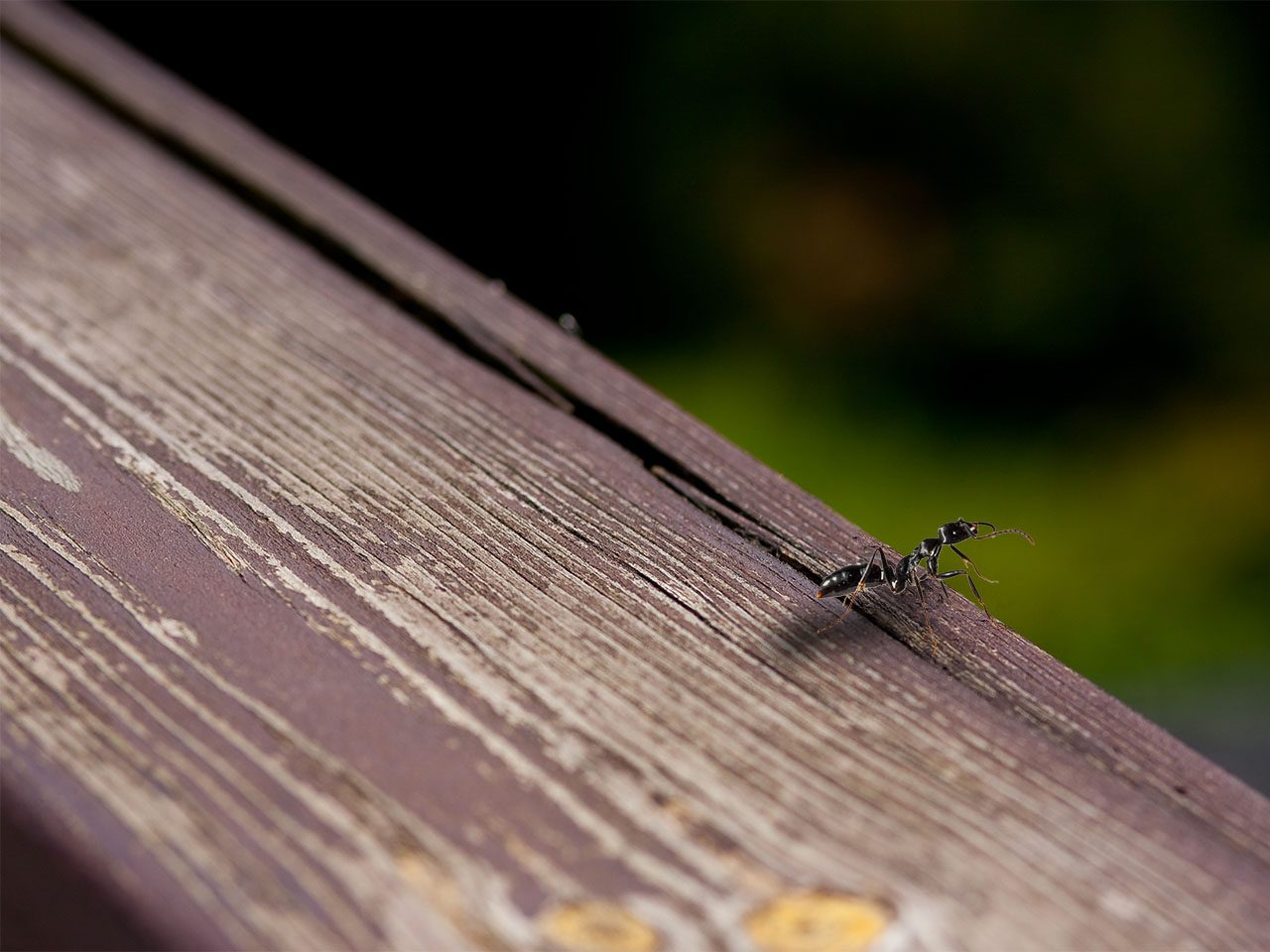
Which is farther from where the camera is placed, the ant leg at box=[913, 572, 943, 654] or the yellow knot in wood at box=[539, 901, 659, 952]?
the ant leg at box=[913, 572, 943, 654]

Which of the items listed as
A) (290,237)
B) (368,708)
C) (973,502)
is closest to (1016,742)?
(368,708)

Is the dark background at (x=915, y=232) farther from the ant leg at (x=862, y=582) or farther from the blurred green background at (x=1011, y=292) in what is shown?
the ant leg at (x=862, y=582)

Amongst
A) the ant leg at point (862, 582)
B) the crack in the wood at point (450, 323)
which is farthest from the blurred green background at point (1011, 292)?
the ant leg at point (862, 582)

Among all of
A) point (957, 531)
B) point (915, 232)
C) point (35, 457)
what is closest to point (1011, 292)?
point (915, 232)

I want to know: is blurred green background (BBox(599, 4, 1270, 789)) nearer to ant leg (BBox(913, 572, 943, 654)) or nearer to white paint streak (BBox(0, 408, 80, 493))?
ant leg (BBox(913, 572, 943, 654))

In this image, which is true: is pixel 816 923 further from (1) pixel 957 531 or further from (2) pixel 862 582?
(1) pixel 957 531

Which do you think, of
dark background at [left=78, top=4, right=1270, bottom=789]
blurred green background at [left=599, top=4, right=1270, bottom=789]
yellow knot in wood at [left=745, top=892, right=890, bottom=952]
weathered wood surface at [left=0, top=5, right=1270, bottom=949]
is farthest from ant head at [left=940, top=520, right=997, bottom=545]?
blurred green background at [left=599, top=4, right=1270, bottom=789]

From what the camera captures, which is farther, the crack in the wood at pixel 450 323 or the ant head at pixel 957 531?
the ant head at pixel 957 531

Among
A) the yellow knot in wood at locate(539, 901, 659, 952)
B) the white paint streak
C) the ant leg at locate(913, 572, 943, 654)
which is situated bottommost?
the white paint streak
